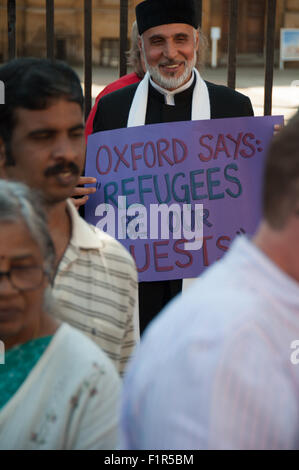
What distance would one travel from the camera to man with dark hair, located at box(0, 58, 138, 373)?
2076 mm

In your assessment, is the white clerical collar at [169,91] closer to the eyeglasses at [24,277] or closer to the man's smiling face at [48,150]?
the man's smiling face at [48,150]

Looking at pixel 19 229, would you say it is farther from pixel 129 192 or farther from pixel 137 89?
pixel 137 89

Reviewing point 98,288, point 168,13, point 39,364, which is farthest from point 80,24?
point 39,364

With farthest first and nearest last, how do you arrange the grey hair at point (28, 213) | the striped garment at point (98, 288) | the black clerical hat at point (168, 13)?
the black clerical hat at point (168, 13)
the striped garment at point (98, 288)
the grey hair at point (28, 213)

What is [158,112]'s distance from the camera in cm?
345

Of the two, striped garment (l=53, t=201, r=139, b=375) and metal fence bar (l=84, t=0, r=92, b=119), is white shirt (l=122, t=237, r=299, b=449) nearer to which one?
striped garment (l=53, t=201, r=139, b=375)

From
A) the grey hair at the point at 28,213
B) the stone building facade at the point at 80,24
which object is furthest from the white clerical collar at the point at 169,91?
the stone building facade at the point at 80,24

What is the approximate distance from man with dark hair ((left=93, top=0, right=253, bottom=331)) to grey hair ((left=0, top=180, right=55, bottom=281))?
1.59 m

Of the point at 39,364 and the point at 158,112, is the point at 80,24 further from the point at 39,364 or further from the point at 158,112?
the point at 39,364

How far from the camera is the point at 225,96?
343 cm

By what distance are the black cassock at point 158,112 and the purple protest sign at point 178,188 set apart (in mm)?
181

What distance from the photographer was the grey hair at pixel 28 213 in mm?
1674

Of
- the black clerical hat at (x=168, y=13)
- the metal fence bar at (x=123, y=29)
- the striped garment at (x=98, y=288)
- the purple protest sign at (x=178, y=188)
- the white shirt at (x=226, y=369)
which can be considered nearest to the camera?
the white shirt at (x=226, y=369)
